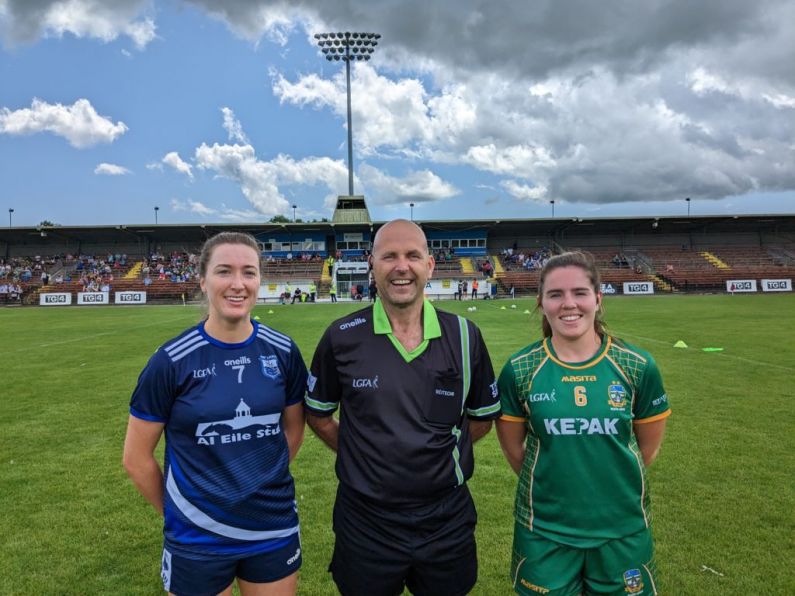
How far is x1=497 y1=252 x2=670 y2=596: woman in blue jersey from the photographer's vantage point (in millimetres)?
2188

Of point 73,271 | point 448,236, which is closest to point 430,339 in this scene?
point 448,236

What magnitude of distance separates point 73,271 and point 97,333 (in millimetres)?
→ 35898

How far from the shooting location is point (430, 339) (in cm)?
225

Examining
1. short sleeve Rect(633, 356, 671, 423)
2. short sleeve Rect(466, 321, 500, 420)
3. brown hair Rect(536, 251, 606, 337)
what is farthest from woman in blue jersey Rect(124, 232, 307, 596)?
short sleeve Rect(633, 356, 671, 423)

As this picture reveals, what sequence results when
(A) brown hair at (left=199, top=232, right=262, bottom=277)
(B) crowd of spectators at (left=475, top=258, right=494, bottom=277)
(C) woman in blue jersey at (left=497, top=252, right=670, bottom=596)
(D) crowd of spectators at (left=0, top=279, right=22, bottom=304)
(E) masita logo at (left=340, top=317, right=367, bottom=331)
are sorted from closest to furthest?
(C) woman in blue jersey at (left=497, top=252, right=670, bottom=596)
(E) masita logo at (left=340, top=317, right=367, bottom=331)
(A) brown hair at (left=199, top=232, right=262, bottom=277)
(D) crowd of spectators at (left=0, top=279, right=22, bottom=304)
(B) crowd of spectators at (left=475, top=258, right=494, bottom=277)

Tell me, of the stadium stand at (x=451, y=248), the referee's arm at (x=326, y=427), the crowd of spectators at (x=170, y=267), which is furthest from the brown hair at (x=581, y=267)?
the crowd of spectators at (x=170, y=267)

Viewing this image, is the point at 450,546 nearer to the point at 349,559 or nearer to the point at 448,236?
the point at 349,559

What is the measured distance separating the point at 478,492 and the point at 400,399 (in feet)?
9.78

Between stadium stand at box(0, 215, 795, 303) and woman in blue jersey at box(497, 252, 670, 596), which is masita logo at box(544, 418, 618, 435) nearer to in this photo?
woman in blue jersey at box(497, 252, 670, 596)

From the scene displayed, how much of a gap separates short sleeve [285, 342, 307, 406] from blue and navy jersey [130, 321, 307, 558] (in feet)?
0.53

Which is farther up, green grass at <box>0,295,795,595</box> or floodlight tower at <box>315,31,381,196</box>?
floodlight tower at <box>315,31,381,196</box>

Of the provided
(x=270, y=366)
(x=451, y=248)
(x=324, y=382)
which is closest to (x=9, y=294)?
(x=451, y=248)

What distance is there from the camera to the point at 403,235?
2.24m

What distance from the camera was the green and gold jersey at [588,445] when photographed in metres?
2.22
